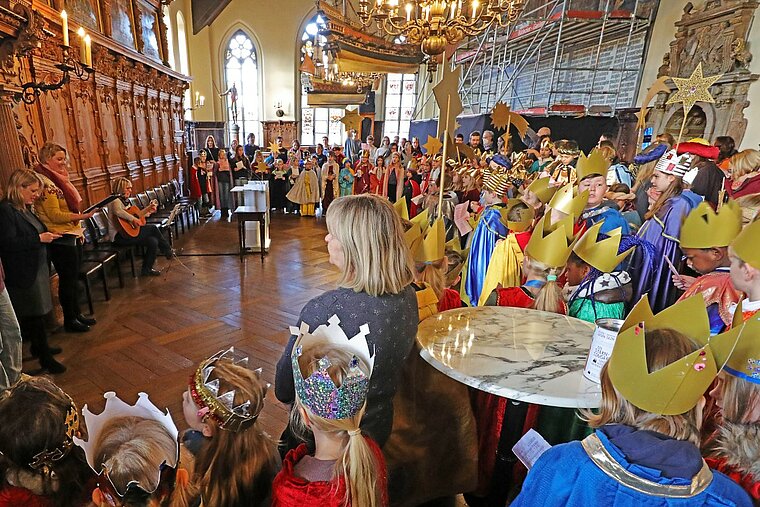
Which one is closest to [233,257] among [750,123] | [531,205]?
[531,205]

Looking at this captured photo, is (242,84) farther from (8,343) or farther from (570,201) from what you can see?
(570,201)

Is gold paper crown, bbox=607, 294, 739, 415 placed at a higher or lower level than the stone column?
lower

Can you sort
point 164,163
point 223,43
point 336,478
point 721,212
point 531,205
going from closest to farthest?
point 336,478 → point 721,212 → point 531,205 → point 164,163 → point 223,43

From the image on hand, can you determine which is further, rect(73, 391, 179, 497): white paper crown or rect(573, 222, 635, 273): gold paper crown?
rect(573, 222, 635, 273): gold paper crown

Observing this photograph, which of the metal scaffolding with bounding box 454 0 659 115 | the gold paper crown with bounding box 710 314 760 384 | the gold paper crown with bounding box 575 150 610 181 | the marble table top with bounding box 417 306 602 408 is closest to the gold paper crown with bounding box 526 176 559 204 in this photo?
the gold paper crown with bounding box 575 150 610 181

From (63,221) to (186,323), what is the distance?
1.19 metres

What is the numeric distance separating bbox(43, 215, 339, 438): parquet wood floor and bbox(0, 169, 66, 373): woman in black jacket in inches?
10.4

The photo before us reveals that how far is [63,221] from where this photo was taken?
2.97 m

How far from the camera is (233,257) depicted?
540 cm

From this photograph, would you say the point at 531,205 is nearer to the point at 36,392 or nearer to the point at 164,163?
the point at 36,392

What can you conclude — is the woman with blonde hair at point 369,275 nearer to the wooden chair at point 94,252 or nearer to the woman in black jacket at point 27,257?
the woman in black jacket at point 27,257

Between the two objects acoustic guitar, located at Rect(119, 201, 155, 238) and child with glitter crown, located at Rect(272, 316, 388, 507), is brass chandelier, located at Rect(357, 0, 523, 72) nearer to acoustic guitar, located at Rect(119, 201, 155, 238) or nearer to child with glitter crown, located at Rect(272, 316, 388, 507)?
acoustic guitar, located at Rect(119, 201, 155, 238)

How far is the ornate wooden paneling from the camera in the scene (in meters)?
3.55

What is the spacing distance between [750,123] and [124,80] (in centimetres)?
898
